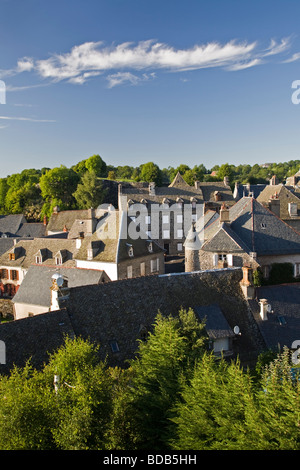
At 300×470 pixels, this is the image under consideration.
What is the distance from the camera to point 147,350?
16.3m

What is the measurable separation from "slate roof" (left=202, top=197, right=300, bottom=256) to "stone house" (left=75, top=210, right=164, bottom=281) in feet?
21.9

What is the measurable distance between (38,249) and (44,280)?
14.3 meters

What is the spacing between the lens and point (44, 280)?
28734 millimetres

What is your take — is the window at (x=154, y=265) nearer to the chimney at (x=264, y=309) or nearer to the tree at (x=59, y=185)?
the chimney at (x=264, y=309)

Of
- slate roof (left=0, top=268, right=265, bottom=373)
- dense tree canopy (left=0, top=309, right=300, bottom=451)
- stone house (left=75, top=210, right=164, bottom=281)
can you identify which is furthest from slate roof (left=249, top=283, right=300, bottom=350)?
stone house (left=75, top=210, right=164, bottom=281)

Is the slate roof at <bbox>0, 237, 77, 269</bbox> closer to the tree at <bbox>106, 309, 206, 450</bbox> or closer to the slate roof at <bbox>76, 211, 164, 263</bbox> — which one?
the slate roof at <bbox>76, 211, 164, 263</bbox>

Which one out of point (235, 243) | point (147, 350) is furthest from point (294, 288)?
point (147, 350)

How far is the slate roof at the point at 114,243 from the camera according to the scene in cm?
3309

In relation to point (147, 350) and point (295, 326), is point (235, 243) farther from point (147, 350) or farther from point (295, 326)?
point (147, 350)

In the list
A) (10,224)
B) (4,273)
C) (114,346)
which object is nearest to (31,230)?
(10,224)

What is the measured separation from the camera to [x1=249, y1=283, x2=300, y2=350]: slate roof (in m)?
21.7
